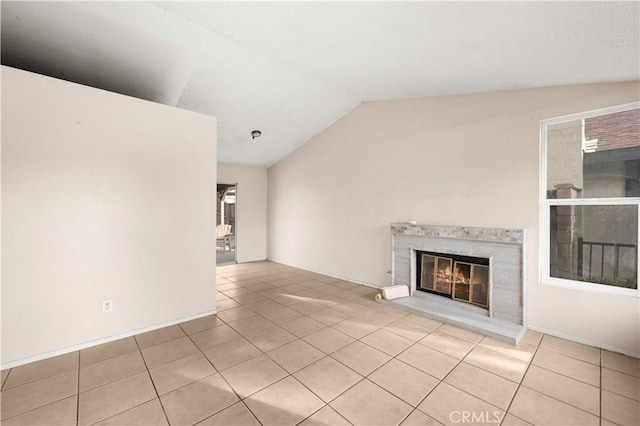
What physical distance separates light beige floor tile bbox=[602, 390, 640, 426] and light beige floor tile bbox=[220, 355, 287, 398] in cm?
226

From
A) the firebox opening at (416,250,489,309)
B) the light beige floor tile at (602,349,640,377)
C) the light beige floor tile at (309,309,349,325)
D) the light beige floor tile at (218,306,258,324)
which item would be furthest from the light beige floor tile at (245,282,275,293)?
the light beige floor tile at (602,349,640,377)

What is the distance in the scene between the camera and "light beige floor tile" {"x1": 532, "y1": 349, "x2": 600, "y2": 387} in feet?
7.33

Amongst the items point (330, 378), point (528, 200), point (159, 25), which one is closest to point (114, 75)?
point (159, 25)

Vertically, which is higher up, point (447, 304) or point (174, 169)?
point (174, 169)

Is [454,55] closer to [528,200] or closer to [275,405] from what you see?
[528,200]

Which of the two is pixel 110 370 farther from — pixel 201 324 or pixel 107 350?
pixel 201 324

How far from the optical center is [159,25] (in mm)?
2600

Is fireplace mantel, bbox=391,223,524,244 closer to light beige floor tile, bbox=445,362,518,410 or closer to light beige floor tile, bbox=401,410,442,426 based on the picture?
light beige floor tile, bbox=445,362,518,410

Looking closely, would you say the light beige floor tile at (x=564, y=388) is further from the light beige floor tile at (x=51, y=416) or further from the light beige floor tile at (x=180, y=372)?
the light beige floor tile at (x=51, y=416)

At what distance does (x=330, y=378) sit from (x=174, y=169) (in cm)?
276

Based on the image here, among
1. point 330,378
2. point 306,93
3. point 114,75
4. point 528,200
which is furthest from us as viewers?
point 306,93

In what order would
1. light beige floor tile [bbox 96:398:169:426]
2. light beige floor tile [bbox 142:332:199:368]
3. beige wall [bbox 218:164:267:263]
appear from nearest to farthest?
light beige floor tile [bbox 96:398:169:426], light beige floor tile [bbox 142:332:199:368], beige wall [bbox 218:164:267:263]

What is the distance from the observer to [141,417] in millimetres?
1785

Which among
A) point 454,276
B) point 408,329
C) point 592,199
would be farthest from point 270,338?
point 592,199
